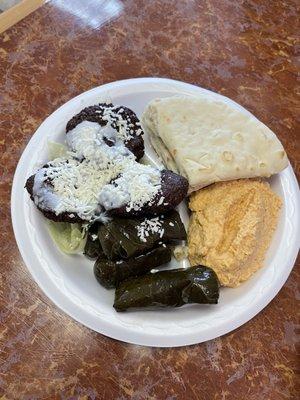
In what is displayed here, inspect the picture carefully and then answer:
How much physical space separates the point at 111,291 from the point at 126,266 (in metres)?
0.12

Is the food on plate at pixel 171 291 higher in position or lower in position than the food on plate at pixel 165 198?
lower

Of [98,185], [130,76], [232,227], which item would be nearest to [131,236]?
[98,185]

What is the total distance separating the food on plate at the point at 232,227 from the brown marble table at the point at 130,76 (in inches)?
7.5

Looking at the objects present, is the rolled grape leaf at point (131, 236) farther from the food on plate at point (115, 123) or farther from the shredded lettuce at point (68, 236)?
the food on plate at point (115, 123)

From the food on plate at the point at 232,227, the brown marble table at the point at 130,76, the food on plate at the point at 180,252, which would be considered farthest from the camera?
the food on plate at the point at 180,252

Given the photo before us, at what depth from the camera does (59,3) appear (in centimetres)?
229

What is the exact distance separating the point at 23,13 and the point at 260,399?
1923 mm

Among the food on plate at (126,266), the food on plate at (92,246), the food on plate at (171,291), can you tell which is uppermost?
the food on plate at (92,246)

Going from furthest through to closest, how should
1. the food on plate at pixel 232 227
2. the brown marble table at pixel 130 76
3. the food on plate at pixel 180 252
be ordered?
the food on plate at pixel 180 252 → the food on plate at pixel 232 227 → the brown marble table at pixel 130 76

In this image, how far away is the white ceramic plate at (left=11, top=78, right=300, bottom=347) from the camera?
161cm

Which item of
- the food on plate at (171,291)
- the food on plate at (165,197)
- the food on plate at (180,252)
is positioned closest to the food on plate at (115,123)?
the food on plate at (165,197)

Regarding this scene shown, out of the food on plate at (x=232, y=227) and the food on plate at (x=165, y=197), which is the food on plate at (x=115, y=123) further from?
the food on plate at (x=232, y=227)

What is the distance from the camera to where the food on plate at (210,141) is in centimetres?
175

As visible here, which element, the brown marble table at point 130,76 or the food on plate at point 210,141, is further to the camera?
the food on plate at point 210,141
